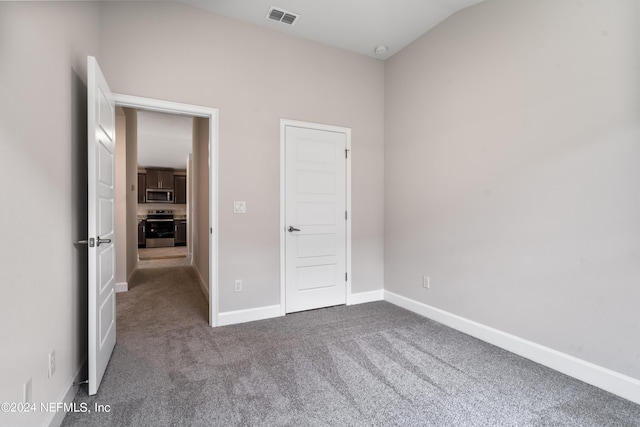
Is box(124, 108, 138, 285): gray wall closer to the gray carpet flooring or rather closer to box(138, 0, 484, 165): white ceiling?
the gray carpet flooring

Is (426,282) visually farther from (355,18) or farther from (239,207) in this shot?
(355,18)

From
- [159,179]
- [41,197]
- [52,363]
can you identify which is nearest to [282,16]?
[41,197]

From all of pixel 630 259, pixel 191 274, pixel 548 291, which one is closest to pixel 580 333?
pixel 548 291

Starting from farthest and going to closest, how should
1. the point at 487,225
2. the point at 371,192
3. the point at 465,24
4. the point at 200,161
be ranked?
the point at 200,161 < the point at 371,192 < the point at 465,24 < the point at 487,225

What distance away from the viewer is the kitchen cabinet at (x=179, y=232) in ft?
32.3

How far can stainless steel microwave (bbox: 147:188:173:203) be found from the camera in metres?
9.73

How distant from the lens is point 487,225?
267cm

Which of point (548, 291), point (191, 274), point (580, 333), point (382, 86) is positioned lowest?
point (191, 274)

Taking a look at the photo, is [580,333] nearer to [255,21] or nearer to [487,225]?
[487,225]

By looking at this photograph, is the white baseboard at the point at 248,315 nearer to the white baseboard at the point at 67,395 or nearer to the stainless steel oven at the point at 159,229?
the white baseboard at the point at 67,395

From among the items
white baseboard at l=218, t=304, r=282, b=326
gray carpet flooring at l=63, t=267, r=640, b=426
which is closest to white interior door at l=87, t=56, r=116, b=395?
gray carpet flooring at l=63, t=267, r=640, b=426

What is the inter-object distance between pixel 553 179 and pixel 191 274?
5375 mm

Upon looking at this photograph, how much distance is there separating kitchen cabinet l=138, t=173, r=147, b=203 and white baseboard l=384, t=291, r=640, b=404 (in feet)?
31.0

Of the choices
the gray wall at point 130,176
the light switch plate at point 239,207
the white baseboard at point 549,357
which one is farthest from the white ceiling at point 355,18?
the white baseboard at point 549,357
